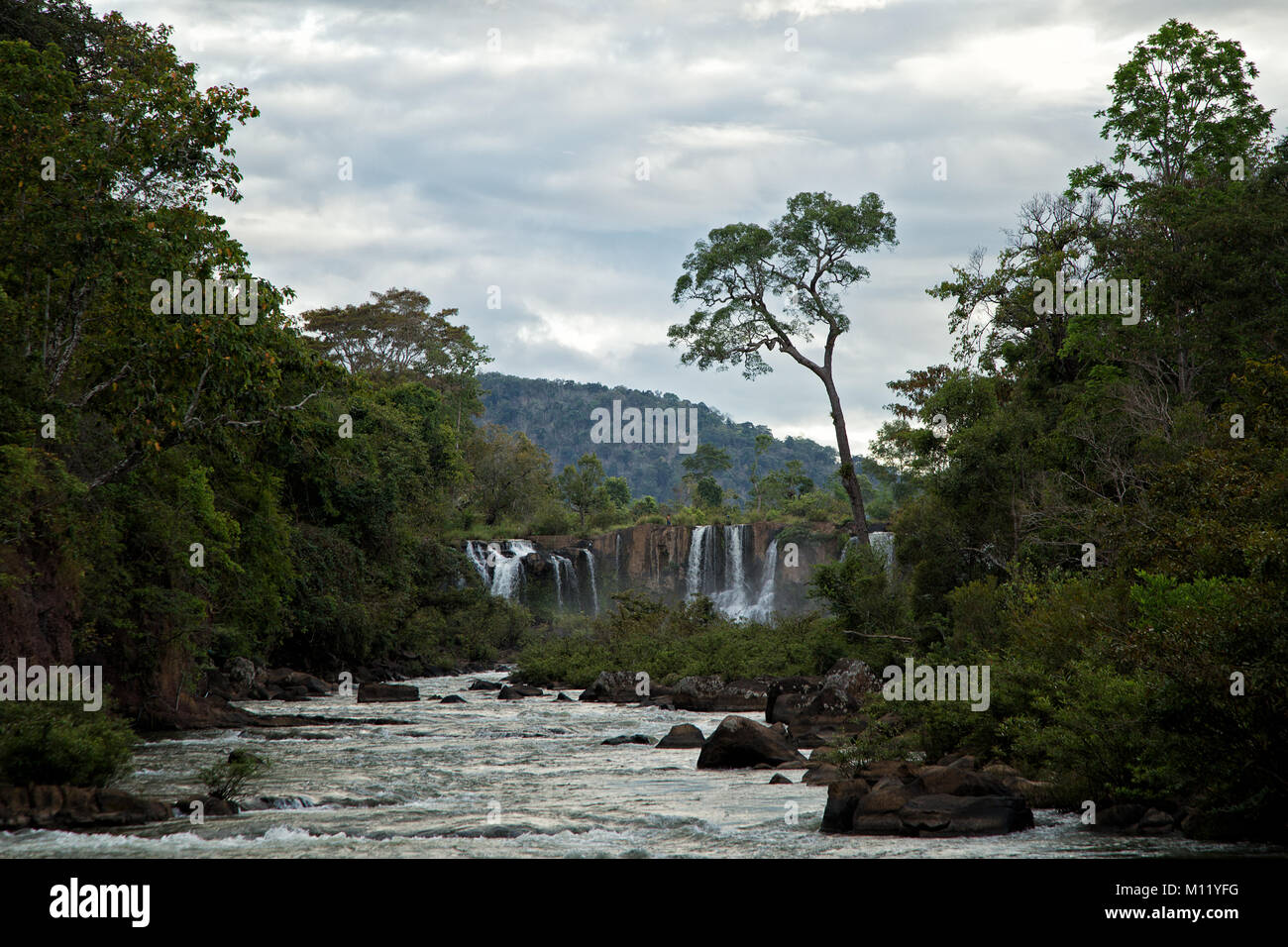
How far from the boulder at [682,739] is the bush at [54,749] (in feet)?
31.2

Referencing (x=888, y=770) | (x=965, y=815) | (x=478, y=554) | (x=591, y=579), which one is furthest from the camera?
(x=591, y=579)

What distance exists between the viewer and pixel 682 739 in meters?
18.7

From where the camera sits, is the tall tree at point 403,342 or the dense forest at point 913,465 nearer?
the dense forest at point 913,465

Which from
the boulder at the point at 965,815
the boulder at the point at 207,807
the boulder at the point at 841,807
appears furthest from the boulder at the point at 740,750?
the boulder at the point at 207,807

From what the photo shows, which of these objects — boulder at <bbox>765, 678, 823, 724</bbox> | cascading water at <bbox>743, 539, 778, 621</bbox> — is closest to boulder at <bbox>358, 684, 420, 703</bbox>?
boulder at <bbox>765, 678, 823, 724</bbox>

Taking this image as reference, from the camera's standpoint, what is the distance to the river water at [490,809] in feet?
31.5

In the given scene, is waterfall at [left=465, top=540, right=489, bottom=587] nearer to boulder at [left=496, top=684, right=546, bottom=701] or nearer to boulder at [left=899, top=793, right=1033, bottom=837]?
boulder at [left=496, top=684, right=546, bottom=701]

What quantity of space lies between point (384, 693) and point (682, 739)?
37.3 feet

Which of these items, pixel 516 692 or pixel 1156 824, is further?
pixel 516 692

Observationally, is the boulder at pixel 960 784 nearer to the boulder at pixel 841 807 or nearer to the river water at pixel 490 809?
the river water at pixel 490 809

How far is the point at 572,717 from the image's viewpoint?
24391 millimetres

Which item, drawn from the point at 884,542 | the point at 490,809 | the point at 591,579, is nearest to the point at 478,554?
the point at 591,579

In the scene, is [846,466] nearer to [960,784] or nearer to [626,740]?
Answer: [626,740]
